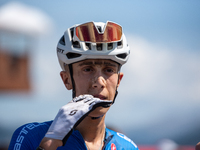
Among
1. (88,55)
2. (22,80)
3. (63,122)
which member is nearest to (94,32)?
(88,55)

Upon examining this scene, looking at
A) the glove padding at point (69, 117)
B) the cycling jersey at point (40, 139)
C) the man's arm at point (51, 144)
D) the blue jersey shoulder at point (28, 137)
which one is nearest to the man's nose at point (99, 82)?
the glove padding at point (69, 117)

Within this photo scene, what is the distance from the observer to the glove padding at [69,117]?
11.0 ft

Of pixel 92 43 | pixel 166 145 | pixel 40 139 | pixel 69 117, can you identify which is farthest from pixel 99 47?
pixel 166 145

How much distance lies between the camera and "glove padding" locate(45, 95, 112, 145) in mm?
3340

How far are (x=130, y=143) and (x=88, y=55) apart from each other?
1.51 m

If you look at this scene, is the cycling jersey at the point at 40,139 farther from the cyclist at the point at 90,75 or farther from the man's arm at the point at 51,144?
the man's arm at the point at 51,144

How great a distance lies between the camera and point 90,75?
4.23 metres

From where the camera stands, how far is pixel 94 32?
4.35 meters

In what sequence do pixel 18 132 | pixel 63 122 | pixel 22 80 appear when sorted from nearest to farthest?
pixel 63 122 < pixel 18 132 < pixel 22 80

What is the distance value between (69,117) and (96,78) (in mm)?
889

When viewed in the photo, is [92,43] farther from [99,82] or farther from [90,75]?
[99,82]

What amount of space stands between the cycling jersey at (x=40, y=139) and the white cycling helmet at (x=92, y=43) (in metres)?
0.95

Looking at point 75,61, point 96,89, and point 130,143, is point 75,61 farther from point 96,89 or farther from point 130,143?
point 130,143

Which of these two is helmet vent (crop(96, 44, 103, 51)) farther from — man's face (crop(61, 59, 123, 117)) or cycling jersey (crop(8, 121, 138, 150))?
cycling jersey (crop(8, 121, 138, 150))
